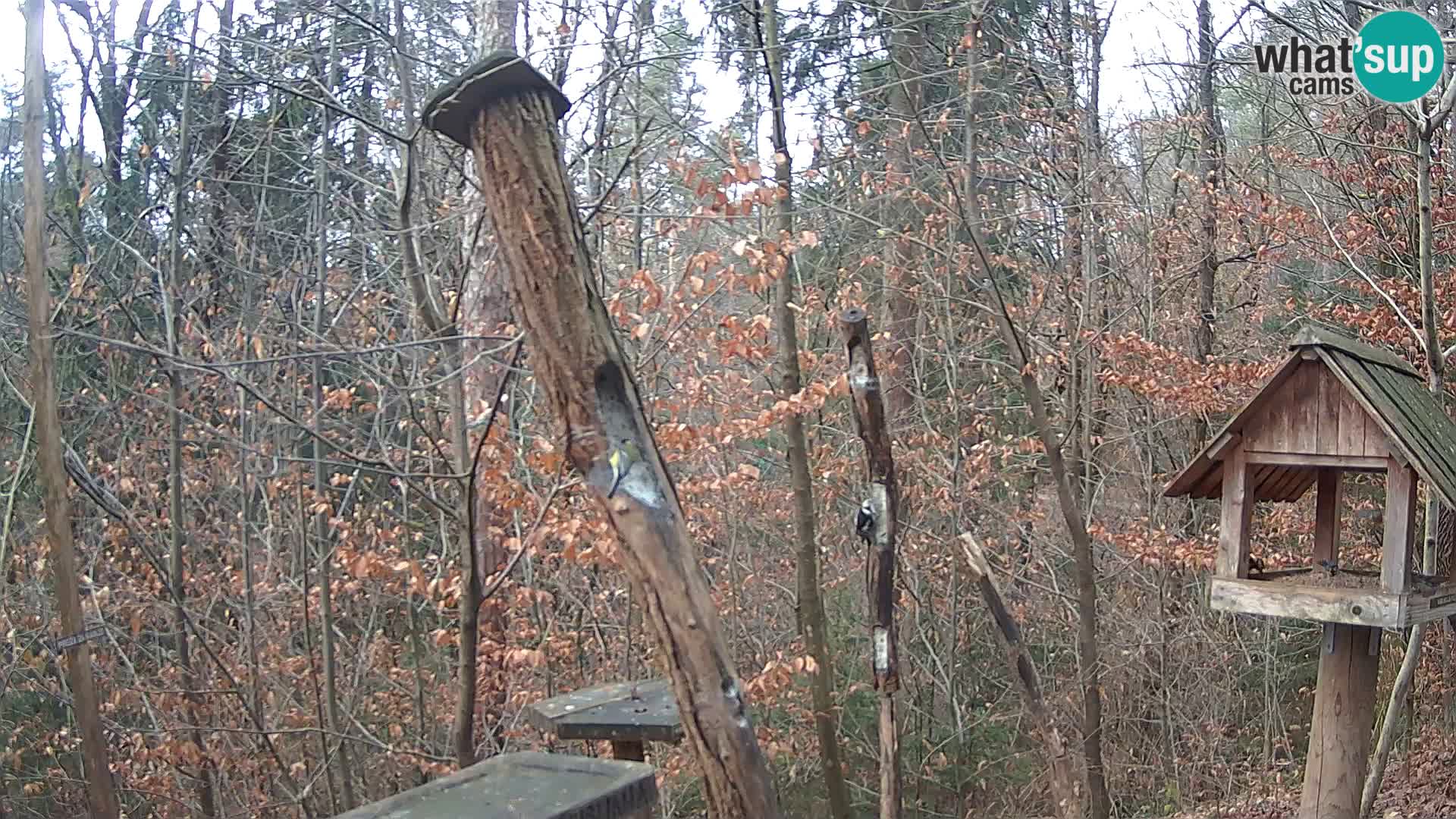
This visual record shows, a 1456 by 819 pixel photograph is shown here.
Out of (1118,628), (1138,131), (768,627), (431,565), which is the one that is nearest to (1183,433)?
(1118,628)

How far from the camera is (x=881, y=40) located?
31.1ft

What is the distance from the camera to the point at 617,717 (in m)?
3.93

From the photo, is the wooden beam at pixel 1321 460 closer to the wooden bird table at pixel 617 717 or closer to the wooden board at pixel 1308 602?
the wooden board at pixel 1308 602

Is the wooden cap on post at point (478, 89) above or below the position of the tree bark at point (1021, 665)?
above

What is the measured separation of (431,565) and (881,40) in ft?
18.3

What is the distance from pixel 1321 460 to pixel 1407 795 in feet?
16.9

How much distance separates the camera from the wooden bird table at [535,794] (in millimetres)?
2426

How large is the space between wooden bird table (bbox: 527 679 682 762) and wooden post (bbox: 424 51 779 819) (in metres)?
0.71

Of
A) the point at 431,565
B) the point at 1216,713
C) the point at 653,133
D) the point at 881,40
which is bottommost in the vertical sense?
the point at 1216,713

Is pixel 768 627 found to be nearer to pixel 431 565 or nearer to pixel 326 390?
pixel 431 565

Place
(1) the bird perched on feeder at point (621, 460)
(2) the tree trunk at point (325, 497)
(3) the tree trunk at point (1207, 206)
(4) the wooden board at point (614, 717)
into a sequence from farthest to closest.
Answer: (3) the tree trunk at point (1207, 206) < (2) the tree trunk at point (325, 497) < (4) the wooden board at point (614, 717) < (1) the bird perched on feeder at point (621, 460)

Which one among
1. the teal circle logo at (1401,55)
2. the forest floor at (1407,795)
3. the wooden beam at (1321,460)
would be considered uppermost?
the teal circle logo at (1401,55)

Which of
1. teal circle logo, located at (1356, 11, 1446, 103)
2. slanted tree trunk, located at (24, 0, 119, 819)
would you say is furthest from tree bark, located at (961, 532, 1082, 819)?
slanted tree trunk, located at (24, 0, 119, 819)

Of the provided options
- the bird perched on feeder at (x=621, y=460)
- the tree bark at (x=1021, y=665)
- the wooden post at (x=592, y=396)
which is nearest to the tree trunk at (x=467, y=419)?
the wooden post at (x=592, y=396)
